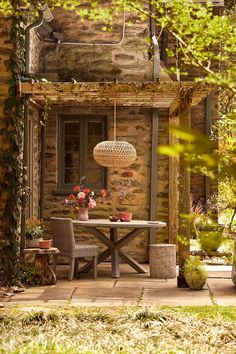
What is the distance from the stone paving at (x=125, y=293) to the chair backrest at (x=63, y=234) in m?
0.43

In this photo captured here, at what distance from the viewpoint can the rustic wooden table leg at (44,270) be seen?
9461 millimetres

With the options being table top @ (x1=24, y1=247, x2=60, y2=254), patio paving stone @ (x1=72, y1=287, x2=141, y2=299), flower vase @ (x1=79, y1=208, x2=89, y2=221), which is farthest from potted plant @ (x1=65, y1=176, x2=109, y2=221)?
patio paving stone @ (x1=72, y1=287, x2=141, y2=299)

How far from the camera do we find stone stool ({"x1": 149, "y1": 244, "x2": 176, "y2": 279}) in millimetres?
10094

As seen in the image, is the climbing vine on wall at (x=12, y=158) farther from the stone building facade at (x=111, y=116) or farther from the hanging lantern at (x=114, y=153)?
the stone building facade at (x=111, y=116)

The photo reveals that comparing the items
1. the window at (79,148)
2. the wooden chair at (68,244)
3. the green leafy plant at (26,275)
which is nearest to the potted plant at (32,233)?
the wooden chair at (68,244)

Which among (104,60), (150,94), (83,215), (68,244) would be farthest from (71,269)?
(104,60)

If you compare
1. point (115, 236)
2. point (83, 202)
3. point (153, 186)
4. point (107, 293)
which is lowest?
point (107, 293)

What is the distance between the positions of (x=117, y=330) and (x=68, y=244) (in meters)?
3.75

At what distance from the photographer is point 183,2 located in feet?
17.4

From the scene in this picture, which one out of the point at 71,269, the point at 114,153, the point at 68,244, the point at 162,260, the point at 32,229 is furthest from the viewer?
the point at 114,153

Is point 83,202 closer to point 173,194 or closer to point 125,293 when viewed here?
point 173,194

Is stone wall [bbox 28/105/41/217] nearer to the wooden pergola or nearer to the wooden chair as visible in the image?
the wooden pergola

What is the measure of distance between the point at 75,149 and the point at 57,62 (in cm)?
143

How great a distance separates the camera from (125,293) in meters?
8.84
